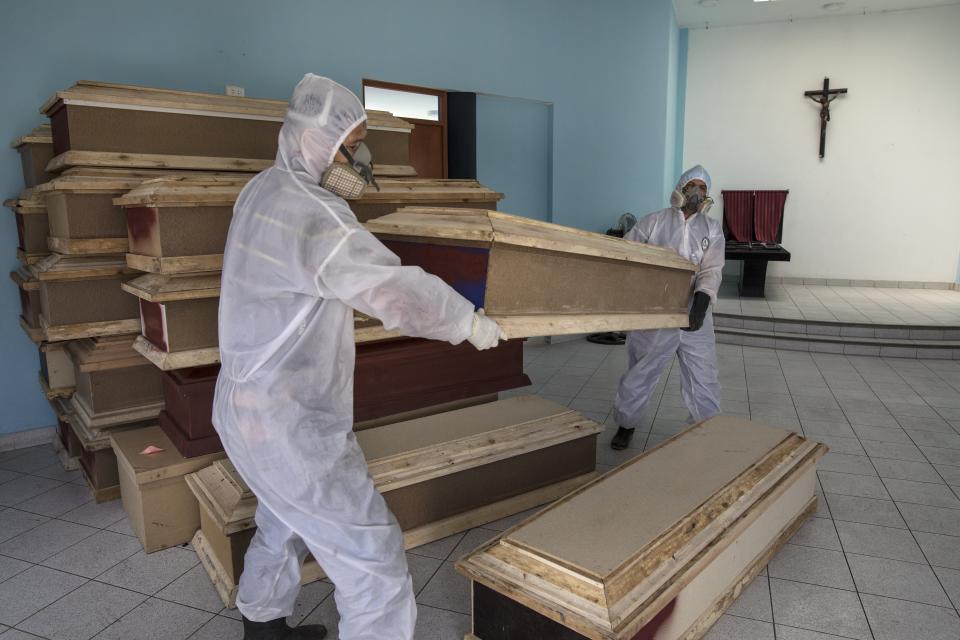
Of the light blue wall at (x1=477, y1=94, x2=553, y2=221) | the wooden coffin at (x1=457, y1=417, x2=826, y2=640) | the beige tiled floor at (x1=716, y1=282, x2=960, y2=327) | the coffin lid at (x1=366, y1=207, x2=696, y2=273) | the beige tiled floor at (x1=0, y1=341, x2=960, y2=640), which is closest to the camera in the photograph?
the wooden coffin at (x1=457, y1=417, x2=826, y2=640)

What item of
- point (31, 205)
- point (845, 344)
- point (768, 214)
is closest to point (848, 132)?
point (768, 214)

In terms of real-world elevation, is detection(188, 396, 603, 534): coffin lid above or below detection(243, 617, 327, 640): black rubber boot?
above

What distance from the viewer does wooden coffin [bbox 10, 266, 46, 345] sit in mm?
3182

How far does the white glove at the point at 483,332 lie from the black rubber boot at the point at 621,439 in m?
2.15

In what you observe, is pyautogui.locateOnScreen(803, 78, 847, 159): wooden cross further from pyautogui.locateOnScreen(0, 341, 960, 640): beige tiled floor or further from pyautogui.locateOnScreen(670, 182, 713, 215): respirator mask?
pyautogui.locateOnScreen(670, 182, 713, 215): respirator mask

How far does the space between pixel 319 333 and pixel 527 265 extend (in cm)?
67

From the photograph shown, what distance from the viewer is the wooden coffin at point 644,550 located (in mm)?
1751

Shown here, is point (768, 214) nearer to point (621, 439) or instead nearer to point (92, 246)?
point (621, 439)

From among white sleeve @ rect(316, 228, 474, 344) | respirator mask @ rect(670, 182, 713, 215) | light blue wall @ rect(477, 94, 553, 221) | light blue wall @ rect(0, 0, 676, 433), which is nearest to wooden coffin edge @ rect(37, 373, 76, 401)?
light blue wall @ rect(0, 0, 676, 433)

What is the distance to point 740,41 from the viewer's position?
952cm

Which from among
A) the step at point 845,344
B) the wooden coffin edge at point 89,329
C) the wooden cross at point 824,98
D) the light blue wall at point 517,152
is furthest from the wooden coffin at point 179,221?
the wooden cross at point 824,98

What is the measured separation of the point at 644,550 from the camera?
1.90 metres

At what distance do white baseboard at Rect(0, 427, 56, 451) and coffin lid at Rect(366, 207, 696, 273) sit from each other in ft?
9.47

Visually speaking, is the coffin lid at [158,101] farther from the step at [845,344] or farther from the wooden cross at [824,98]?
the wooden cross at [824,98]
